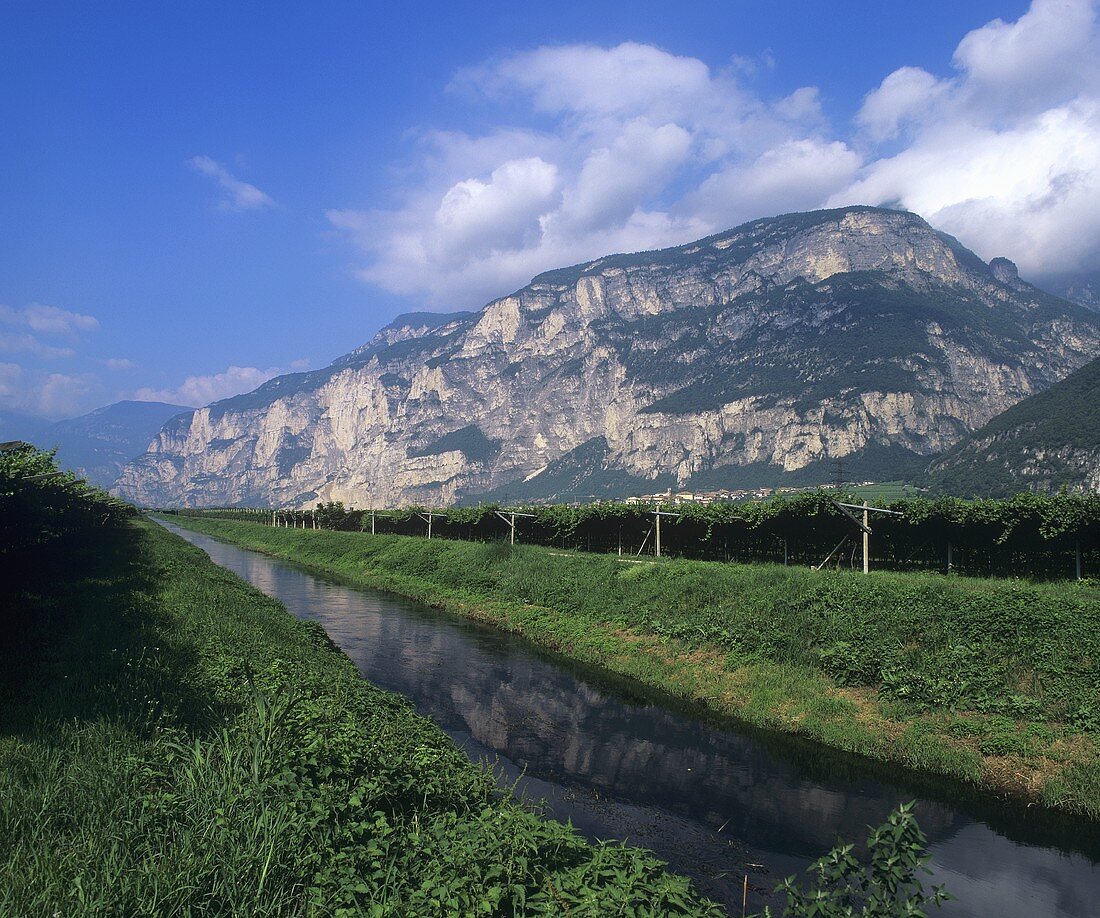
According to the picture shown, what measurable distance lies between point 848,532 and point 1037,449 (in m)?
136

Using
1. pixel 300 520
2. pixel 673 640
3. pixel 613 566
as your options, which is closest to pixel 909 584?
pixel 673 640

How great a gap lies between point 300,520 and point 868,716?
109 metres

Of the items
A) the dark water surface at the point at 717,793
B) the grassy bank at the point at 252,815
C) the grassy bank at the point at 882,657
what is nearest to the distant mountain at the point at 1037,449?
the grassy bank at the point at 882,657

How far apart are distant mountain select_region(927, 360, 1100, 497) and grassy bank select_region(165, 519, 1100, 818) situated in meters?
119

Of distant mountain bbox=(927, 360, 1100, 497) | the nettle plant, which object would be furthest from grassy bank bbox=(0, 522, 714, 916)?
distant mountain bbox=(927, 360, 1100, 497)

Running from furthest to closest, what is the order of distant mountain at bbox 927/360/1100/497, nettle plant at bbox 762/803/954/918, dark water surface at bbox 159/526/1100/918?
distant mountain at bbox 927/360/1100/497, dark water surface at bbox 159/526/1100/918, nettle plant at bbox 762/803/954/918

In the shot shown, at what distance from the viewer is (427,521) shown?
7644 cm

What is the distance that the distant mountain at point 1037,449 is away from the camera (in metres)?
127

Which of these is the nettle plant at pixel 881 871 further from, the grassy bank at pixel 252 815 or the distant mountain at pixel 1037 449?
the distant mountain at pixel 1037 449

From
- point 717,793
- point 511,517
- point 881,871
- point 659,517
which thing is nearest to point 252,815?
point 881,871

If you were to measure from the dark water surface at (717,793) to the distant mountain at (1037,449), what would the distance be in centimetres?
12660

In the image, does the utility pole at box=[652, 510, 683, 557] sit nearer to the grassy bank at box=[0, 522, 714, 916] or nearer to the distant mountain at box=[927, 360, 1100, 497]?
the grassy bank at box=[0, 522, 714, 916]

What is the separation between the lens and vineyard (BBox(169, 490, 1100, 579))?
25797 mm

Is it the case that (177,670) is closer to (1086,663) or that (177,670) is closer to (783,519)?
(1086,663)
